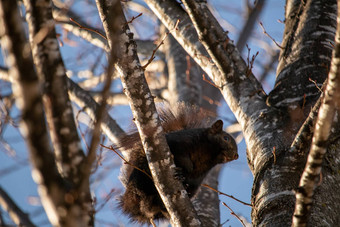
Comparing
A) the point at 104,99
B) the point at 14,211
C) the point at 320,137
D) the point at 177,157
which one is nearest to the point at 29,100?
the point at 104,99

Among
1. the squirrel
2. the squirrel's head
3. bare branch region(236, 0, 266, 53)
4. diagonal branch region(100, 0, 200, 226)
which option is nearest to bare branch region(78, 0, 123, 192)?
diagonal branch region(100, 0, 200, 226)

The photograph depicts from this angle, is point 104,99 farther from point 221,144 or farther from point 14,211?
point 221,144

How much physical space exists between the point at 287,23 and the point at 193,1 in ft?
3.16

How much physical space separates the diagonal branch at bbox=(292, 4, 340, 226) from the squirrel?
110 cm

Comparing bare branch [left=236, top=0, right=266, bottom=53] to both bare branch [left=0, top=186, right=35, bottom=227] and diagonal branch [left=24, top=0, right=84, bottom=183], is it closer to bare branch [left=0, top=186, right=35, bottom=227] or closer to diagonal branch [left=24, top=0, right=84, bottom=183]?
bare branch [left=0, top=186, right=35, bottom=227]

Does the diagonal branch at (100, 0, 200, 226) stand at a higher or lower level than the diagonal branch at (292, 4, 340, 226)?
higher

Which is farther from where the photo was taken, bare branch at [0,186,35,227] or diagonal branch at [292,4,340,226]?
bare branch at [0,186,35,227]

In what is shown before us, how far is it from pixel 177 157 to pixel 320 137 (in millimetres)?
1706

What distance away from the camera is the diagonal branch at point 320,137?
1489 mm

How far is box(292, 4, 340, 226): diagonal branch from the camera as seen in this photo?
4.89 ft

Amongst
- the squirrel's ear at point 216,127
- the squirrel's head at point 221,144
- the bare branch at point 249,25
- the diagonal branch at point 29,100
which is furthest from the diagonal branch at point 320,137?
the bare branch at point 249,25

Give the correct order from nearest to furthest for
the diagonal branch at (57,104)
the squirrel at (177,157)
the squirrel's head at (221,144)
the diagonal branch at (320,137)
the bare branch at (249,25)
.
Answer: the diagonal branch at (57,104) → the diagonal branch at (320,137) → the squirrel at (177,157) → the squirrel's head at (221,144) → the bare branch at (249,25)

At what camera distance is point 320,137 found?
5.01 ft

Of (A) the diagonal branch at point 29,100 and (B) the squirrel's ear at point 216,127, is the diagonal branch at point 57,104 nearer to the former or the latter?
(A) the diagonal branch at point 29,100
